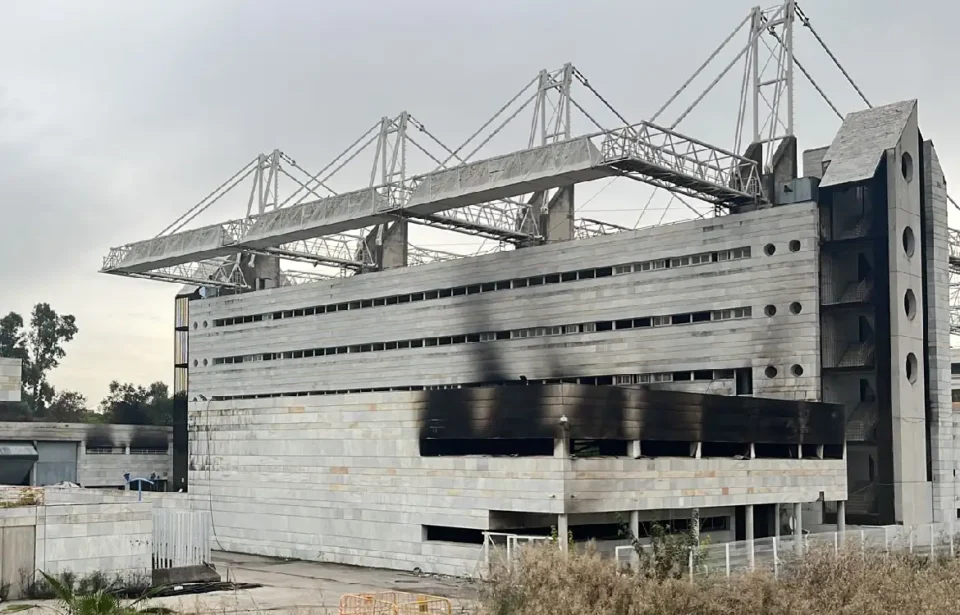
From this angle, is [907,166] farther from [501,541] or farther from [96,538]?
[96,538]

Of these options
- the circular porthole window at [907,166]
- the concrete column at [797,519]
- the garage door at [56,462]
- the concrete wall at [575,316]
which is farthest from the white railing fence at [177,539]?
the garage door at [56,462]

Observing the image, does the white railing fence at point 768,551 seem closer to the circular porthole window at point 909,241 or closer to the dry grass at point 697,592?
the dry grass at point 697,592

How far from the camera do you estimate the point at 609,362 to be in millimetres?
73062

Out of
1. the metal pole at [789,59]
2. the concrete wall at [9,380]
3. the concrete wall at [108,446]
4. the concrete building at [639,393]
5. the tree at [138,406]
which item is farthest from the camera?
the tree at [138,406]

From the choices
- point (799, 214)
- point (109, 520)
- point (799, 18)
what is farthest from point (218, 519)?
point (799, 18)

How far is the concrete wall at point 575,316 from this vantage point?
65688 mm

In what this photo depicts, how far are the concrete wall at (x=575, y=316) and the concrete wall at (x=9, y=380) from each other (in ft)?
123

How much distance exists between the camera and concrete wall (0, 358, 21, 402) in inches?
1810

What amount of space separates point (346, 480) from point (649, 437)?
14.8m

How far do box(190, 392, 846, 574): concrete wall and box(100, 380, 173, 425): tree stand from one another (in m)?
85.5

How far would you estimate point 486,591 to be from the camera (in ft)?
92.0

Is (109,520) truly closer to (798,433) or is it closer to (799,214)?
(798,433)

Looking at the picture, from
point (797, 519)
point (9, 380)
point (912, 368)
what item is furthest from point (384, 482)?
point (912, 368)

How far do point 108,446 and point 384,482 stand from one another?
214ft
